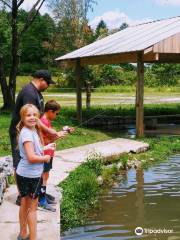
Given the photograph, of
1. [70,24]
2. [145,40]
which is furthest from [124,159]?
[70,24]

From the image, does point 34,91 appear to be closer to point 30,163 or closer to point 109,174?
point 30,163

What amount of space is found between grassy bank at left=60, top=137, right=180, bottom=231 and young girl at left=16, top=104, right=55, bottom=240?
1730 mm

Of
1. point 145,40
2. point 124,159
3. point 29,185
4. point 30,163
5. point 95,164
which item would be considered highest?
point 145,40

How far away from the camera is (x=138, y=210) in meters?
9.11

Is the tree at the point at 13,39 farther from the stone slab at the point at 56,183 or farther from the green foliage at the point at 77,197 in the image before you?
the green foliage at the point at 77,197

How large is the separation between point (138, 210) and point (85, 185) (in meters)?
1.01

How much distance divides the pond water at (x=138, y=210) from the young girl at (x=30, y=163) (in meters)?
1.38

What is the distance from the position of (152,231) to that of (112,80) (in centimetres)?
4378

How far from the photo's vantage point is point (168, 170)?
12711 mm

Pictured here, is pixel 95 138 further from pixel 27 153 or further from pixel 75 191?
pixel 27 153

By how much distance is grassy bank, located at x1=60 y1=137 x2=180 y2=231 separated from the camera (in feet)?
26.9

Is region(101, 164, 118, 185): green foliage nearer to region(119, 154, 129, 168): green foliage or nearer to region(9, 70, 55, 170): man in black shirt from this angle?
region(119, 154, 129, 168): green foliage

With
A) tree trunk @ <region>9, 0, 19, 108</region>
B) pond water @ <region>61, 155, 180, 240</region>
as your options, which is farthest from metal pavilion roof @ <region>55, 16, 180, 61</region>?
pond water @ <region>61, 155, 180, 240</region>

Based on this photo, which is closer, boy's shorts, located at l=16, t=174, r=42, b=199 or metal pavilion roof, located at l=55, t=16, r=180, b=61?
boy's shorts, located at l=16, t=174, r=42, b=199
